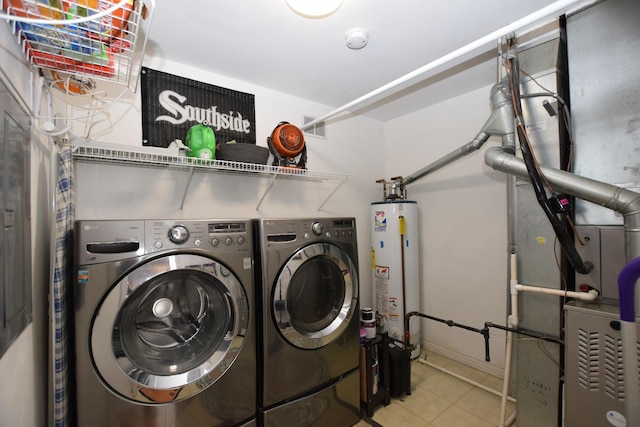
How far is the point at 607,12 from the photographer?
1.43 m

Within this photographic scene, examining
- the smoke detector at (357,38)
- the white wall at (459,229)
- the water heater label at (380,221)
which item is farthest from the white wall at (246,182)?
the smoke detector at (357,38)

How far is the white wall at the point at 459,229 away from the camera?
2.21 meters

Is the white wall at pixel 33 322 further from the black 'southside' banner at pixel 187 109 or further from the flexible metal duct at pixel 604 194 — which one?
the flexible metal duct at pixel 604 194

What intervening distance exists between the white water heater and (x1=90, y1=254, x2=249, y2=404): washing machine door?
138 cm

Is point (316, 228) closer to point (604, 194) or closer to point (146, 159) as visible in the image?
point (146, 159)

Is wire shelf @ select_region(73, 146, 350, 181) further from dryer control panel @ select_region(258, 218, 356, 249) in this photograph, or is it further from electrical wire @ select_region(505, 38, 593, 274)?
electrical wire @ select_region(505, 38, 593, 274)

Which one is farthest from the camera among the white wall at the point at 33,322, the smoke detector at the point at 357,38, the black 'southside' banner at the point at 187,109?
the black 'southside' banner at the point at 187,109

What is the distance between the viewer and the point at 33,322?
3.30 ft

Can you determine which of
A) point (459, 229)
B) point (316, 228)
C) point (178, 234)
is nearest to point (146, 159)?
point (178, 234)

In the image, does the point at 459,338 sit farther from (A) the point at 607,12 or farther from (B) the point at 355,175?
(A) the point at 607,12

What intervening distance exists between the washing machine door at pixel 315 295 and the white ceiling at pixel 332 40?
123cm

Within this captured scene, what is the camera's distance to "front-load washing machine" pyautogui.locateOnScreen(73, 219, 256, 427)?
3.42 feet

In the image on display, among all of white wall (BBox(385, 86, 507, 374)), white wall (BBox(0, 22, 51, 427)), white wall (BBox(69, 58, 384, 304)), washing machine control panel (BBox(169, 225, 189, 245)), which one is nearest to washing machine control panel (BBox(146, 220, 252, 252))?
washing machine control panel (BBox(169, 225, 189, 245))

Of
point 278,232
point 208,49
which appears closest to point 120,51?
point 208,49
